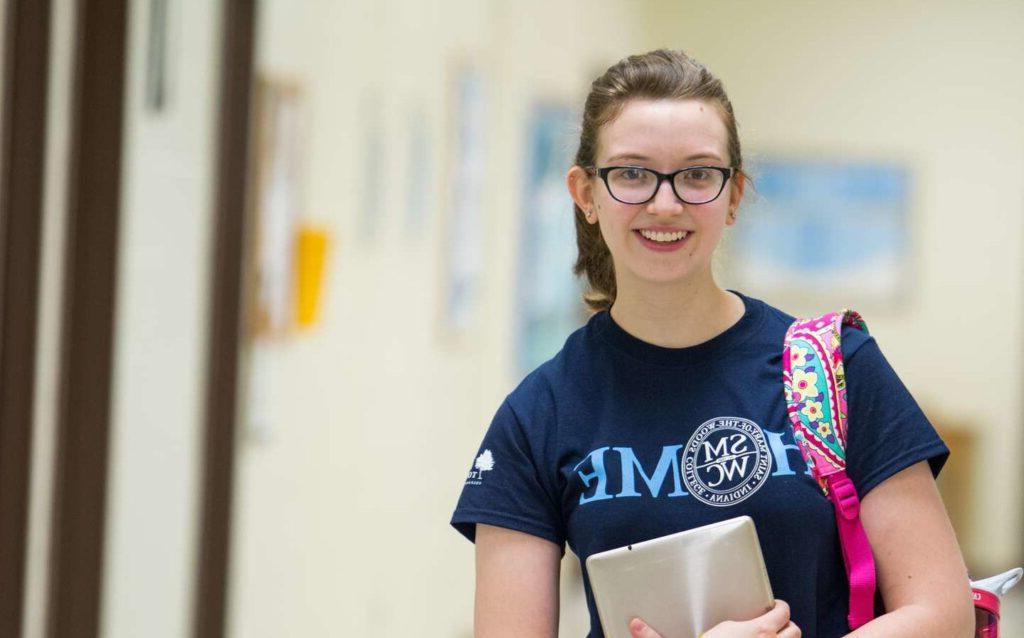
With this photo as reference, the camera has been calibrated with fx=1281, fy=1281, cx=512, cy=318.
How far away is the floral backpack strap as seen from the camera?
4.67 ft

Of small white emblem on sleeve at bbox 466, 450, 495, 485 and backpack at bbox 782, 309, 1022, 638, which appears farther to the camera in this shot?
small white emblem on sleeve at bbox 466, 450, 495, 485

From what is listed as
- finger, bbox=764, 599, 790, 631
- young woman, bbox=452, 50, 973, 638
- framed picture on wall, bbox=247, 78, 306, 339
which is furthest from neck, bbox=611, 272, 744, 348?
framed picture on wall, bbox=247, 78, 306, 339

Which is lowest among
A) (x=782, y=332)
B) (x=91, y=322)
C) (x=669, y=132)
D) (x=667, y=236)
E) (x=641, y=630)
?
(x=641, y=630)

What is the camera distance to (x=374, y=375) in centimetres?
449

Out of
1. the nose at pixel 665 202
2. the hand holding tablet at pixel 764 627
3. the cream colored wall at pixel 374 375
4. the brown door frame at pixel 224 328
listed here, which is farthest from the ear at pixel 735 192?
the cream colored wall at pixel 374 375

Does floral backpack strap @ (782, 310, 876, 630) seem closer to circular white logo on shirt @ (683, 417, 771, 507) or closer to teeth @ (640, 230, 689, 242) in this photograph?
circular white logo on shirt @ (683, 417, 771, 507)

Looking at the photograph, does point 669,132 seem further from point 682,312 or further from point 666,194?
point 682,312

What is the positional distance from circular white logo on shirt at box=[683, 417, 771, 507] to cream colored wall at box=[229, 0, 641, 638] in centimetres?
241

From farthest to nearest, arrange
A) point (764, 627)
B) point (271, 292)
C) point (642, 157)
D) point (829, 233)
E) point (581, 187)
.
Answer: point (829, 233), point (271, 292), point (581, 187), point (642, 157), point (764, 627)

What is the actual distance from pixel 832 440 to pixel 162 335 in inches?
88.0

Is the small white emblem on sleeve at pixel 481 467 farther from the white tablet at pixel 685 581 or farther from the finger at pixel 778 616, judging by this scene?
the finger at pixel 778 616

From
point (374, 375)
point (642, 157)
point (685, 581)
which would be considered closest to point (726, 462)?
point (685, 581)

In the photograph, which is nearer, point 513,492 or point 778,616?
point 778,616

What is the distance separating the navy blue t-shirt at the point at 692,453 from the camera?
1432 millimetres
